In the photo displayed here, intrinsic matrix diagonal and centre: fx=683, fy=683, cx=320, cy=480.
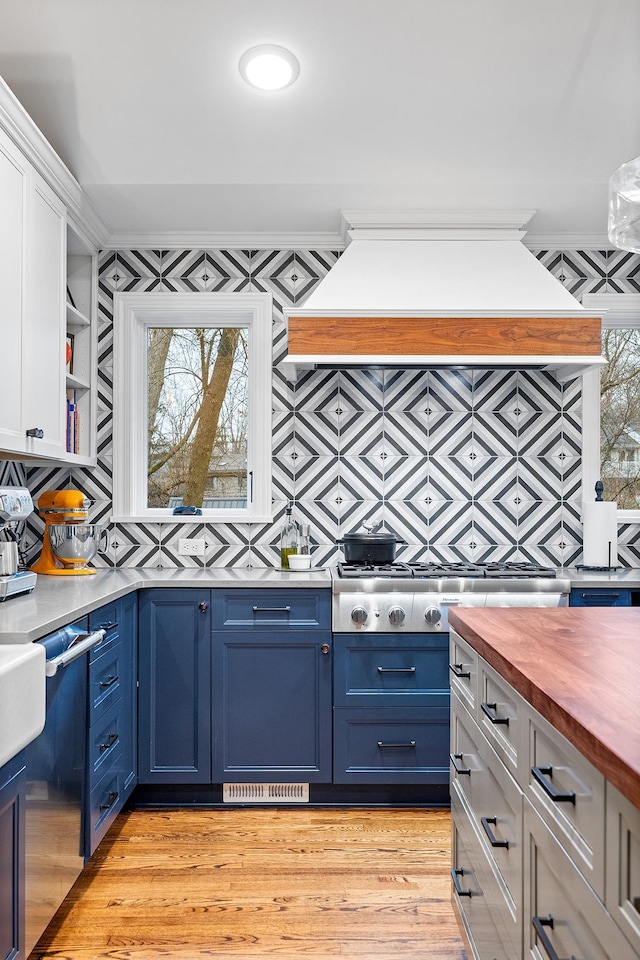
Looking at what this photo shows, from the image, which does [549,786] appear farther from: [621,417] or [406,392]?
[621,417]

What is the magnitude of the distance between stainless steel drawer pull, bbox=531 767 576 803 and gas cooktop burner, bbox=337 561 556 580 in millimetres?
1736

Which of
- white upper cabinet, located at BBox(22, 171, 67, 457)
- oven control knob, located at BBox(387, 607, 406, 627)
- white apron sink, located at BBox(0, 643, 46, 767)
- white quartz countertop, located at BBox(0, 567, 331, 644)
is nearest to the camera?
white apron sink, located at BBox(0, 643, 46, 767)

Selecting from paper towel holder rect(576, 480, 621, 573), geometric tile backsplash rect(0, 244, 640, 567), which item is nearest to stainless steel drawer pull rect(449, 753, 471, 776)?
geometric tile backsplash rect(0, 244, 640, 567)

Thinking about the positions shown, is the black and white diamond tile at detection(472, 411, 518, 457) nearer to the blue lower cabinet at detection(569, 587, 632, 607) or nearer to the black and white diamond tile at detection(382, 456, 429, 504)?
the black and white diamond tile at detection(382, 456, 429, 504)

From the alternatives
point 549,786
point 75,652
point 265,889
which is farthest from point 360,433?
point 549,786

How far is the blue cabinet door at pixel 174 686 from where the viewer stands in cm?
285

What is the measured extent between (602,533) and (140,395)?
240cm

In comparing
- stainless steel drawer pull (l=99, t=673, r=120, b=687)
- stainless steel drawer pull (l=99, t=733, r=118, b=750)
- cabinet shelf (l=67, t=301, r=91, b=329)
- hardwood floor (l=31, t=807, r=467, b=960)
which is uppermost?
cabinet shelf (l=67, t=301, r=91, b=329)

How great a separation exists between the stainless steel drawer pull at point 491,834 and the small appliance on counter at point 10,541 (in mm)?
1573

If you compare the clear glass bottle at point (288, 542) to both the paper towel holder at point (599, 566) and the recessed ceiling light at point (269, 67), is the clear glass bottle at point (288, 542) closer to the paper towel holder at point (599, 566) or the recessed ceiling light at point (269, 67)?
the paper towel holder at point (599, 566)

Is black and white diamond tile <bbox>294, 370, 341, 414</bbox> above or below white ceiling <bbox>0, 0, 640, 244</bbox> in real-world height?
below

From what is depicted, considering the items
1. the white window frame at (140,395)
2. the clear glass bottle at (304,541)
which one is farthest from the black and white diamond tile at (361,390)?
the clear glass bottle at (304,541)

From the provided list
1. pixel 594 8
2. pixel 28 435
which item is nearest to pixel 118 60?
pixel 28 435

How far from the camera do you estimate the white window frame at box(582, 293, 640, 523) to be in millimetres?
3486
